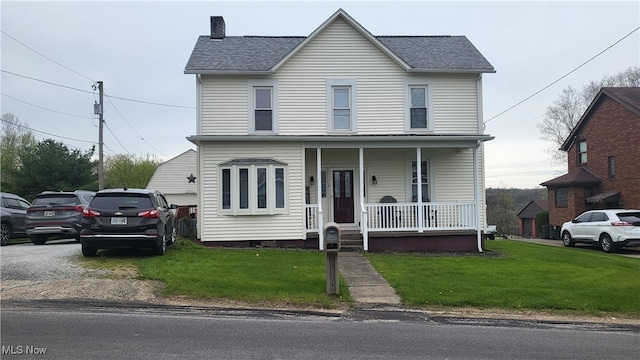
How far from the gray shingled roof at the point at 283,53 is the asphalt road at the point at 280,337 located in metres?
10.3

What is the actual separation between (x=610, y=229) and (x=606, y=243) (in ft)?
2.32

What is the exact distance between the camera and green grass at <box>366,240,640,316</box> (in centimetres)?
827

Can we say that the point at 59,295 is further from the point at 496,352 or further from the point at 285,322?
the point at 496,352

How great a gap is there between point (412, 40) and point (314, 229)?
348 inches

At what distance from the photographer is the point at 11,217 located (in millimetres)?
15359

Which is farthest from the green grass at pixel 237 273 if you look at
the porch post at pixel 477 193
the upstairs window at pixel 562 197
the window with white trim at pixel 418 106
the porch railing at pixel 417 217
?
the upstairs window at pixel 562 197

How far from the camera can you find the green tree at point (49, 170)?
28125 mm

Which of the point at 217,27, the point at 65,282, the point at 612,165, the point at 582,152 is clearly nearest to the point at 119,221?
the point at 65,282

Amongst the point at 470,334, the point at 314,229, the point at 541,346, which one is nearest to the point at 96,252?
the point at 314,229

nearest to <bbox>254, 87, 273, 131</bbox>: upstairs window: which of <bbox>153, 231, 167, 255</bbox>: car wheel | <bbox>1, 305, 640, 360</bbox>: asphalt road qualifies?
<bbox>153, 231, 167, 255</bbox>: car wheel

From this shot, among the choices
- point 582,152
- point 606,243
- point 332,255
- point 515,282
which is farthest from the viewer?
point 582,152

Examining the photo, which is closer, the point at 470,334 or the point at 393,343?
the point at 393,343

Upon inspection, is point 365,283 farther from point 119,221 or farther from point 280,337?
point 119,221

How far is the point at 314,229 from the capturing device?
15.3m
